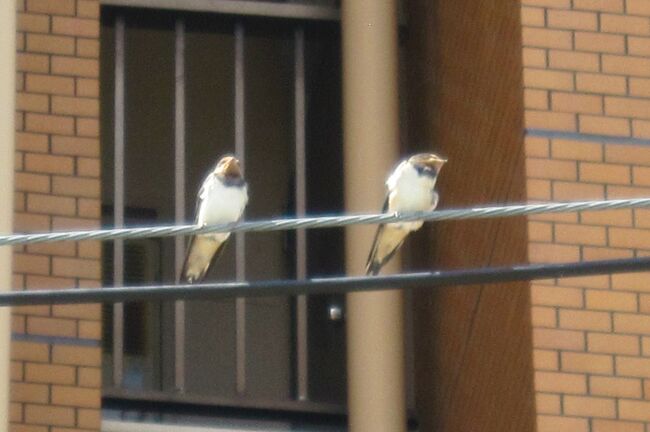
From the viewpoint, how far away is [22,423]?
27.3ft

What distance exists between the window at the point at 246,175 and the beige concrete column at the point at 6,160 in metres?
1.76

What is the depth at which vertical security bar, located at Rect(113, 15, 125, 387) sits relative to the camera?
963cm

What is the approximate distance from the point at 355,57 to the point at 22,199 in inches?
82.2

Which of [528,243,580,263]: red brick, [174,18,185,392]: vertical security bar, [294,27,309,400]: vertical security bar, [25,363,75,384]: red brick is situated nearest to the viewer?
[528,243,580,263]: red brick

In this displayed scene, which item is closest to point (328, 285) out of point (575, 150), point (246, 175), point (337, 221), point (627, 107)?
point (337, 221)

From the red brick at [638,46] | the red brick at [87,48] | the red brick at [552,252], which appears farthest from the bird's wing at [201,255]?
the red brick at [638,46]

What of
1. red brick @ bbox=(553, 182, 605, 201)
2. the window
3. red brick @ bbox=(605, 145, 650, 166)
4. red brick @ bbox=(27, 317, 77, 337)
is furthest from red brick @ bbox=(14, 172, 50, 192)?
red brick @ bbox=(605, 145, 650, 166)

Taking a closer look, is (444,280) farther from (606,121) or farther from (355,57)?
(355,57)

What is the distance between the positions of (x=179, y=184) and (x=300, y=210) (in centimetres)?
64

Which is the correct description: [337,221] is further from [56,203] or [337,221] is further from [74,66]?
[74,66]

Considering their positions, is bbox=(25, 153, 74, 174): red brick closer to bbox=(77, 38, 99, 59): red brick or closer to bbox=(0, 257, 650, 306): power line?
bbox=(77, 38, 99, 59): red brick

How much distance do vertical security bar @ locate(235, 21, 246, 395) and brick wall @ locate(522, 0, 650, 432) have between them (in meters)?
2.22

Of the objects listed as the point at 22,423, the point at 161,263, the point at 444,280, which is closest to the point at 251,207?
the point at 161,263

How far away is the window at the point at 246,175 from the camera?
9906mm
